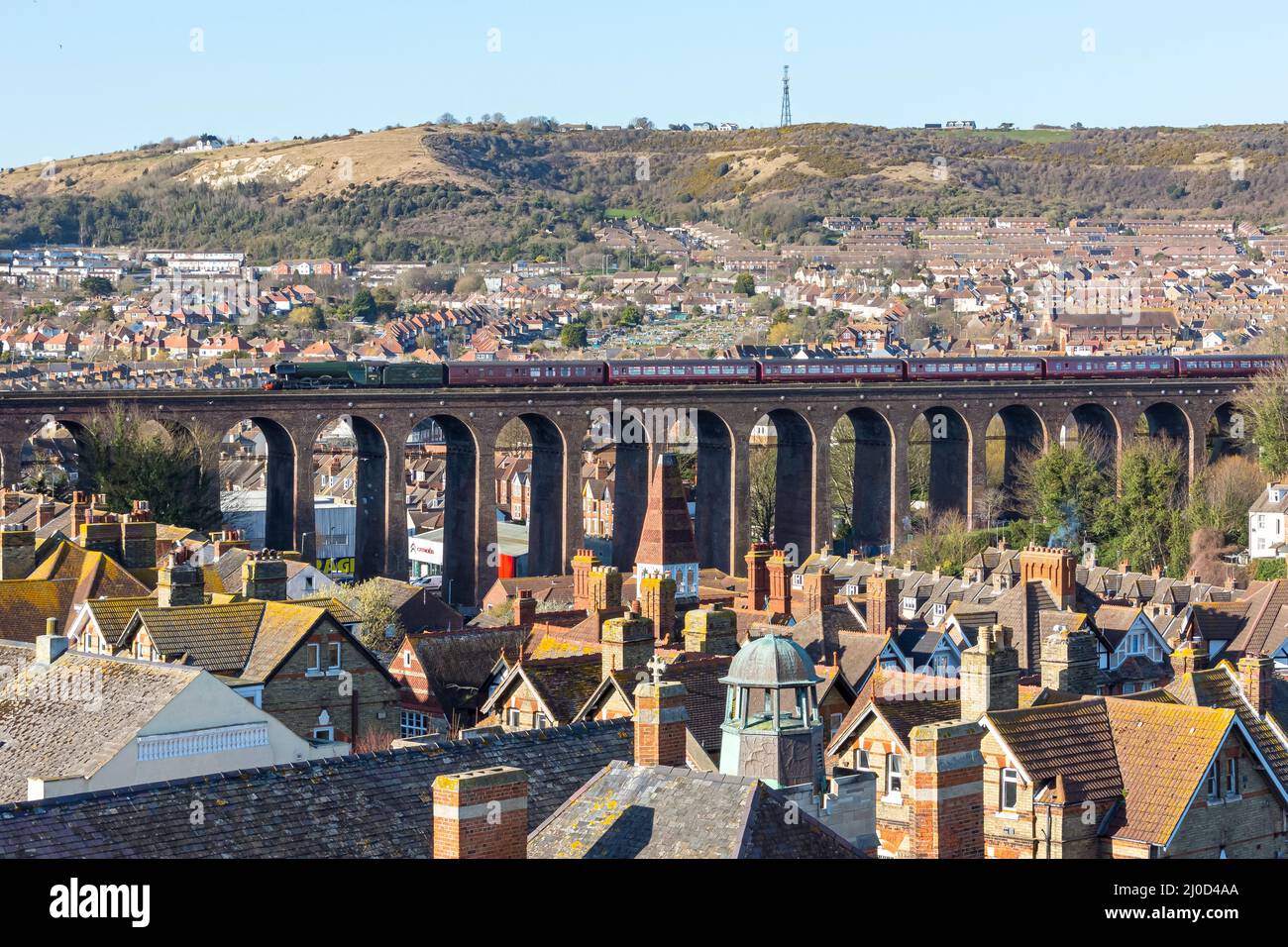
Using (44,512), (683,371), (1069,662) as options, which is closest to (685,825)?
(1069,662)

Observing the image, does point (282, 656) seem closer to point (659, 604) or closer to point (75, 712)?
point (75, 712)

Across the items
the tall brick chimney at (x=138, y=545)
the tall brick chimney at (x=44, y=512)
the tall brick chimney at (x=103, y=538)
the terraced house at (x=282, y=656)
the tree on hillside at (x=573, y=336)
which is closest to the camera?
the terraced house at (x=282, y=656)

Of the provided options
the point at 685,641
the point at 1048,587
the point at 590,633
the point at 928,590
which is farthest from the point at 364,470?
the point at 685,641

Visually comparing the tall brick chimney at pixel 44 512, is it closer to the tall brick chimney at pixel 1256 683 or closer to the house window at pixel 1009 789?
the tall brick chimney at pixel 1256 683

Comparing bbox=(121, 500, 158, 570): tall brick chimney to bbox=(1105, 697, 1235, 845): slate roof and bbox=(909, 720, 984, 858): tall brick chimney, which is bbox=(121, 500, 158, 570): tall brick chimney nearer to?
bbox=(1105, 697, 1235, 845): slate roof

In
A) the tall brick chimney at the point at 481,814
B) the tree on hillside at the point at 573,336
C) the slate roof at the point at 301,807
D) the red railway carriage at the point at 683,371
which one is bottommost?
the tree on hillside at the point at 573,336

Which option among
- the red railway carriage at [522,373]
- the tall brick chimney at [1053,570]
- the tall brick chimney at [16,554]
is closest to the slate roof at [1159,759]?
the tall brick chimney at [16,554]
